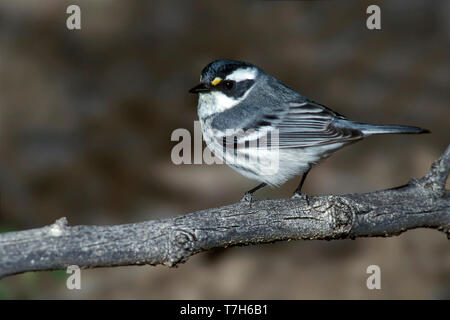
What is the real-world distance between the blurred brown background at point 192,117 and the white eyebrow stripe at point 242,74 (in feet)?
4.70

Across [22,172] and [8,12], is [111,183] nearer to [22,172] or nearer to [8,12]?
[22,172]

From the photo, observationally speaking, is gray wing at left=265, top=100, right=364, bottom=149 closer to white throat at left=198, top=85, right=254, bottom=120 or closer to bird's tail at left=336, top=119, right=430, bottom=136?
bird's tail at left=336, top=119, right=430, bottom=136

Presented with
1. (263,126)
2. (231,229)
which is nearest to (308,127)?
(263,126)

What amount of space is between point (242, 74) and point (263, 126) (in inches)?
13.4

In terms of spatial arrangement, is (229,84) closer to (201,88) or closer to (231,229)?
(201,88)

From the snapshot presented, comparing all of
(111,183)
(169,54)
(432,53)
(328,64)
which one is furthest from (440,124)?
(111,183)

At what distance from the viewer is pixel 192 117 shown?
5500 millimetres

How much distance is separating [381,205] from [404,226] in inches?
6.5

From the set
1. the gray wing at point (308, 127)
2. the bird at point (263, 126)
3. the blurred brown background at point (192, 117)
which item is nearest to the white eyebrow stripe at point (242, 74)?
the bird at point (263, 126)

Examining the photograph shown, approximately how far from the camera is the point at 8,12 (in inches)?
218

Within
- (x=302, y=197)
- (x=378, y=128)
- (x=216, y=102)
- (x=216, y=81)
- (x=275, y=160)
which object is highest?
(x=216, y=81)

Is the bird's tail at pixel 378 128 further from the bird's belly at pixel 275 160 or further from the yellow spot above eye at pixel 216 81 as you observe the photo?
the yellow spot above eye at pixel 216 81

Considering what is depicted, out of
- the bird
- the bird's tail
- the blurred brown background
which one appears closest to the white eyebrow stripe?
the bird

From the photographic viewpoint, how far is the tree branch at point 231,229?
2512 millimetres
